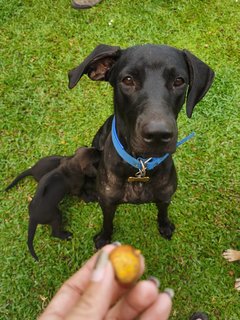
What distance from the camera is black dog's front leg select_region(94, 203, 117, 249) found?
13.9 ft

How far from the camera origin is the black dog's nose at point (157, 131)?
9.52ft

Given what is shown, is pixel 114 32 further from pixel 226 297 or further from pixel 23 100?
pixel 226 297

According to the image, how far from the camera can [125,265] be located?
165 centimetres

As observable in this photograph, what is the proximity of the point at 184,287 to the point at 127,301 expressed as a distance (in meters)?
3.01

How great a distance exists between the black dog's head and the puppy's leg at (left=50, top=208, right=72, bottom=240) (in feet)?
4.37

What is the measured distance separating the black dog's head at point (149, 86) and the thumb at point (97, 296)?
146 cm

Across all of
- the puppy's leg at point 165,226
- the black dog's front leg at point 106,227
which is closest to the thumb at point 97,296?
the black dog's front leg at point 106,227

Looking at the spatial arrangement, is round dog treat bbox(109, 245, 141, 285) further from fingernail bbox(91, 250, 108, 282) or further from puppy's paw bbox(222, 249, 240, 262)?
puppy's paw bbox(222, 249, 240, 262)

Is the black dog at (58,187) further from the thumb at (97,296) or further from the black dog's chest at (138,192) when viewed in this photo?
the thumb at (97,296)

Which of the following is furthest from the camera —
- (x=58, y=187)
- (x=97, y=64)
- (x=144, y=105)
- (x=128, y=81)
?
(x=58, y=187)

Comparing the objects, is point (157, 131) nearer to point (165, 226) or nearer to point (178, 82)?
point (178, 82)

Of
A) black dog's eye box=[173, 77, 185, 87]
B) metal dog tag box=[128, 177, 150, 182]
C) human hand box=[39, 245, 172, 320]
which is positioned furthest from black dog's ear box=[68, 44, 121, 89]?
human hand box=[39, 245, 172, 320]

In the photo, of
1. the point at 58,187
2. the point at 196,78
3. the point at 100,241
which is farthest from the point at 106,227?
the point at 196,78

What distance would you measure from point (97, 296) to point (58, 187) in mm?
2910
